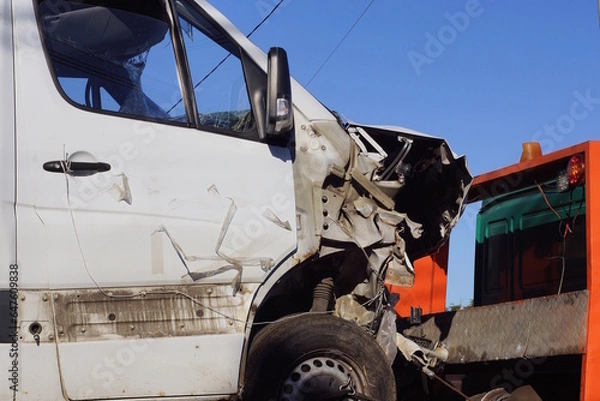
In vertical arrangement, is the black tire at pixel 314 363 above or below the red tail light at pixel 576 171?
below

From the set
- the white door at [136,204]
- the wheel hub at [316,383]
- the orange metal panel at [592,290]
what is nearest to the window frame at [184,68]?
the white door at [136,204]

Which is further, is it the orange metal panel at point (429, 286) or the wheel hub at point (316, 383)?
the orange metal panel at point (429, 286)

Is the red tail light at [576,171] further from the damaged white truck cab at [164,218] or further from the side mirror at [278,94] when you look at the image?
the side mirror at [278,94]

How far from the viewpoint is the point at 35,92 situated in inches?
149

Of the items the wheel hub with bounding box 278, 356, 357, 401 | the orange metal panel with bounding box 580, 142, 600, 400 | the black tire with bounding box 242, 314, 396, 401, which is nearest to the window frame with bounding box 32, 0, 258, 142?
the black tire with bounding box 242, 314, 396, 401

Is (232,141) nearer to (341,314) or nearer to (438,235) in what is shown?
(341,314)

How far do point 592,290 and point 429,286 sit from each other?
1.90 m

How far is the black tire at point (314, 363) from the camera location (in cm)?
391

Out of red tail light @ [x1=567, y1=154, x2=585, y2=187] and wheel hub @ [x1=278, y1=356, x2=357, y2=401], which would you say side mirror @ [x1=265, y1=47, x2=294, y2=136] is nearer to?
wheel hub @ [x1=278, y1=356, x2=357, y2=401]

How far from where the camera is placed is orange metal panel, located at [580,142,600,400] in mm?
4203

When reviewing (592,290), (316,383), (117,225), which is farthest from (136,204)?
(592,290)

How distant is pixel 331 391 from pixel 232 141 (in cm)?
118

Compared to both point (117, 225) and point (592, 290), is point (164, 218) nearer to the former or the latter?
point (117, 225)

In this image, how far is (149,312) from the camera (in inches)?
149
